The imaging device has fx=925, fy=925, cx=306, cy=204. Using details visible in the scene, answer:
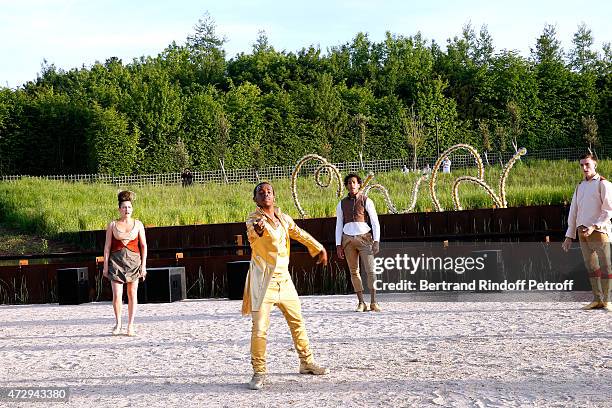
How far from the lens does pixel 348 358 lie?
7422 mm

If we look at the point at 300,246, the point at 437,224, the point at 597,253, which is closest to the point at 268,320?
the point at 597,253

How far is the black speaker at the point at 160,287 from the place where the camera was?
47.3 ft

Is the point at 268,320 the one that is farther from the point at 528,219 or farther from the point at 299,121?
the point at 299,121

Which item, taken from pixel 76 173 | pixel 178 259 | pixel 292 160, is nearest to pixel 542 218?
pixel 178 259

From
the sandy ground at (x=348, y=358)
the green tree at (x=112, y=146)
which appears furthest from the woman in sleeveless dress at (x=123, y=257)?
the green tree at (x=112, y=146)

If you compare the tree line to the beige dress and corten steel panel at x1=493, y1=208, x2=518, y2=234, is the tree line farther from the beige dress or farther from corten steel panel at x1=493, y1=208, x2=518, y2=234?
the beige dress

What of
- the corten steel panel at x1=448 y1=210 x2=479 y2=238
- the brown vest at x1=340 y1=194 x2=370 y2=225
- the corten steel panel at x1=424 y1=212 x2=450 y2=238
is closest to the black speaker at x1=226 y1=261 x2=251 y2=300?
the brown vest at x1=340 y1=194 x2=370 y2=225

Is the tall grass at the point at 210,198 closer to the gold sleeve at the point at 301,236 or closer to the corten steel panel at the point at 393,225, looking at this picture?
the corten steel panel at the point at 393,225

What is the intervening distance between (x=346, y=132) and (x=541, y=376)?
4103 cm

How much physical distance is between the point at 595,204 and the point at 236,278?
6.24 meters

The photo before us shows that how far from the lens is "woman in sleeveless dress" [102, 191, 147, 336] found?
957 cm

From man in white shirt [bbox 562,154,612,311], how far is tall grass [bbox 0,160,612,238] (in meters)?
12.2

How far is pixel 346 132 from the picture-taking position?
47094mm

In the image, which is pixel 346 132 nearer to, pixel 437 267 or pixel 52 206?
pixel 52 206
